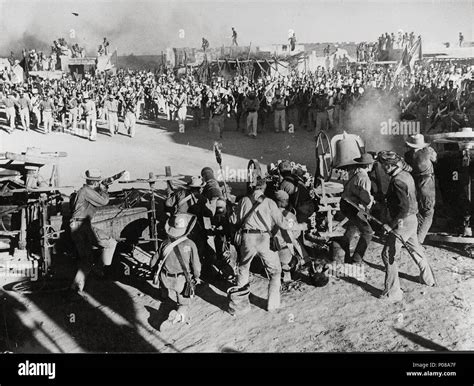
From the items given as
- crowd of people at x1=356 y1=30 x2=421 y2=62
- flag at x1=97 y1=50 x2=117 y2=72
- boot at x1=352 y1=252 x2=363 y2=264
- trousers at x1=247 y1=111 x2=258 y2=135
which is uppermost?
flag at x1=97 y1=50 x2=117 y2=72

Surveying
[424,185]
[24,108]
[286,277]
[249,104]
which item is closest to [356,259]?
[286,277]

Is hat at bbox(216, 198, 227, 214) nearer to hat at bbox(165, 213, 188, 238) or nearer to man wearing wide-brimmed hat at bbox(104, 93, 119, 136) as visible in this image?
hat at bbox(165, 213, 188, 238)

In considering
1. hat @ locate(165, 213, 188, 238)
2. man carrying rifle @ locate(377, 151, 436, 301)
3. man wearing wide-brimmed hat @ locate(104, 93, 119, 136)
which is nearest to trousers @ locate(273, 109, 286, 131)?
man wearing wide-brimmed hat @ locate(104, 93, 119, 136)

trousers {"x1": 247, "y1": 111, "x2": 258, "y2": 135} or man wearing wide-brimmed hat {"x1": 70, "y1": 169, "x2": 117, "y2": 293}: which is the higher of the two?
trousers {"x1": 247, "y1": 111, "x2": 258, "y2": 135}

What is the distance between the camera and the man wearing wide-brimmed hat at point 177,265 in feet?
22.3

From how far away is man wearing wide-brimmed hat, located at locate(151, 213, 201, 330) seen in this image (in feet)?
22.3

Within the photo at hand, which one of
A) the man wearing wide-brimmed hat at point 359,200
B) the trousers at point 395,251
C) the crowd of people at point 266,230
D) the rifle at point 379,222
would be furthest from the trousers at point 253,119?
the trousers at point 395,251

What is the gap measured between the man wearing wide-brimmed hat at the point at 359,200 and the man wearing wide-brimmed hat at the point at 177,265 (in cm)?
259

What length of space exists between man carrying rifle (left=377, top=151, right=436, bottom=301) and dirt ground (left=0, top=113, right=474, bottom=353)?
0.30 metres

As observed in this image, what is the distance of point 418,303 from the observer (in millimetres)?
6492

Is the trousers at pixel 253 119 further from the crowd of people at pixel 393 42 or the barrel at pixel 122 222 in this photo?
the barrel at pixel 122 222

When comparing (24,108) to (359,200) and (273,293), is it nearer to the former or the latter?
(359,200)

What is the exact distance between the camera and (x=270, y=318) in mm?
6621
